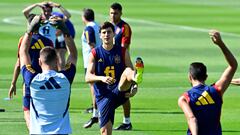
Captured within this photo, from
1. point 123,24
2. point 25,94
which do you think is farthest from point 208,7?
point 25,94

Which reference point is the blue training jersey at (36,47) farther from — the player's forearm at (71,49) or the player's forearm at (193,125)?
the player's forearm at (193,125)

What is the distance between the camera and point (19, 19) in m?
42.2

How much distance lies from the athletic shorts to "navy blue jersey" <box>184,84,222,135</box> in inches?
129

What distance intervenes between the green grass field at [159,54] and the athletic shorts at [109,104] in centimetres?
256

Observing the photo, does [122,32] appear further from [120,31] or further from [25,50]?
[25,50]

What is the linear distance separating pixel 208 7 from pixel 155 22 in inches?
410

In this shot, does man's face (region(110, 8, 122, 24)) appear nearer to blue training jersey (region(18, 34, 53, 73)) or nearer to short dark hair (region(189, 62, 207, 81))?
blue training jersey (region(18, 34, 53, 73))

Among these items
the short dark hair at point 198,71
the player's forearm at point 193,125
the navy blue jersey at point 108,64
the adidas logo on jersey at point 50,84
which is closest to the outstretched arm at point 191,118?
the player's forearm at point 193,125

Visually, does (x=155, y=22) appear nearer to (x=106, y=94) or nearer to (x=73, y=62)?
(x=106, y=94)

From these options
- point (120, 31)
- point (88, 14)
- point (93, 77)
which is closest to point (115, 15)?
point (120, 31)

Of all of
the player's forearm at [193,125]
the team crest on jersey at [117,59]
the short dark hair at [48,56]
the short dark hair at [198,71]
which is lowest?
the player's forearm at [193,125]

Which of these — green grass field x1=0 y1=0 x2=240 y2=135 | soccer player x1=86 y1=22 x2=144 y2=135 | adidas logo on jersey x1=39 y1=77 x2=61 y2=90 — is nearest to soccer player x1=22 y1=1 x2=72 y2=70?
soccer player x1=86 y1=22 x2=144 y2=135

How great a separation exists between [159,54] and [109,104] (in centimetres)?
1620

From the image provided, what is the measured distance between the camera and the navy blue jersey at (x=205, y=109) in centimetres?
1085
